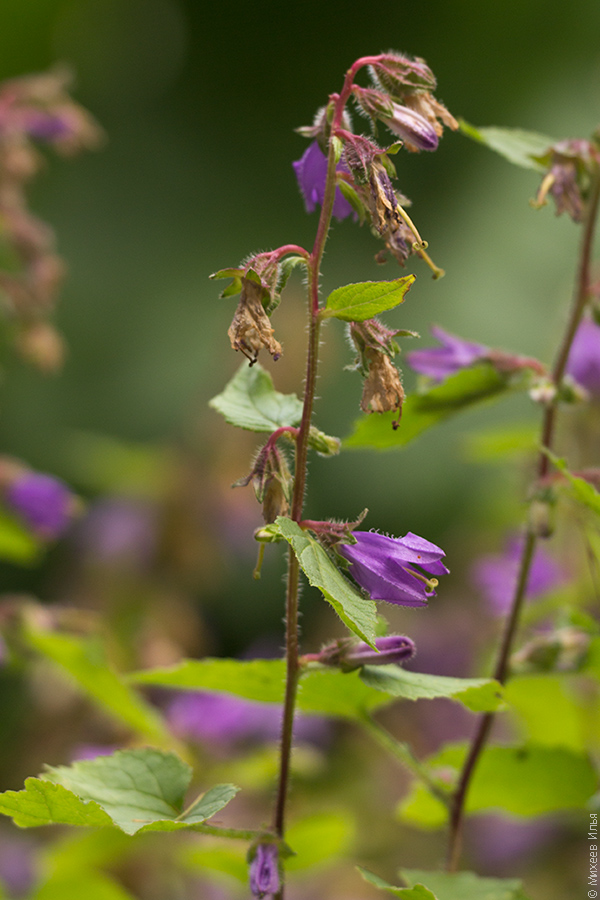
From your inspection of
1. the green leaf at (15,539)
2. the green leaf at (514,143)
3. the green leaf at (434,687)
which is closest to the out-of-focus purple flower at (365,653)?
the green leaf at (434,687)

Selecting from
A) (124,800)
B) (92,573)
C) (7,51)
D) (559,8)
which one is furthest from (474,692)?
(559,8)

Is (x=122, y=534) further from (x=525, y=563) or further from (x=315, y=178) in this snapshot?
(x=315, y=178)

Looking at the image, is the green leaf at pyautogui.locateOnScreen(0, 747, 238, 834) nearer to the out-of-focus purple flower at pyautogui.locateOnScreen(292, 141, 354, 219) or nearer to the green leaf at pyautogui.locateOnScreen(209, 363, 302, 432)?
the green leaf at pyautogui.locateOnScreen(209, 363, 302, 432)

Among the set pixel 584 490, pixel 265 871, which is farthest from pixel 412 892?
pixel 584 490

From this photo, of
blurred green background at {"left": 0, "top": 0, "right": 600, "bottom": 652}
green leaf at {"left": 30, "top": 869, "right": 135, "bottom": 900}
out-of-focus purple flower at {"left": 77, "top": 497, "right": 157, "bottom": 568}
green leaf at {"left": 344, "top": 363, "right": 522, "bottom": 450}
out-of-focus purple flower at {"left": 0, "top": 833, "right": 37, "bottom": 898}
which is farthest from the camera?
blurred green background at {"left": 0, "top": 0, "right": 600, "bottom": 652}

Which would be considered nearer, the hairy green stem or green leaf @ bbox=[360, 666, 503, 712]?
green leaf @ bbox=[360, 666, 503, 712]

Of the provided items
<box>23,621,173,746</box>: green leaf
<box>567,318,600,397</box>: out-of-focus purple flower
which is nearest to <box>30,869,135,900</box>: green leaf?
<box>23,621,173,746</box>: green leaf
